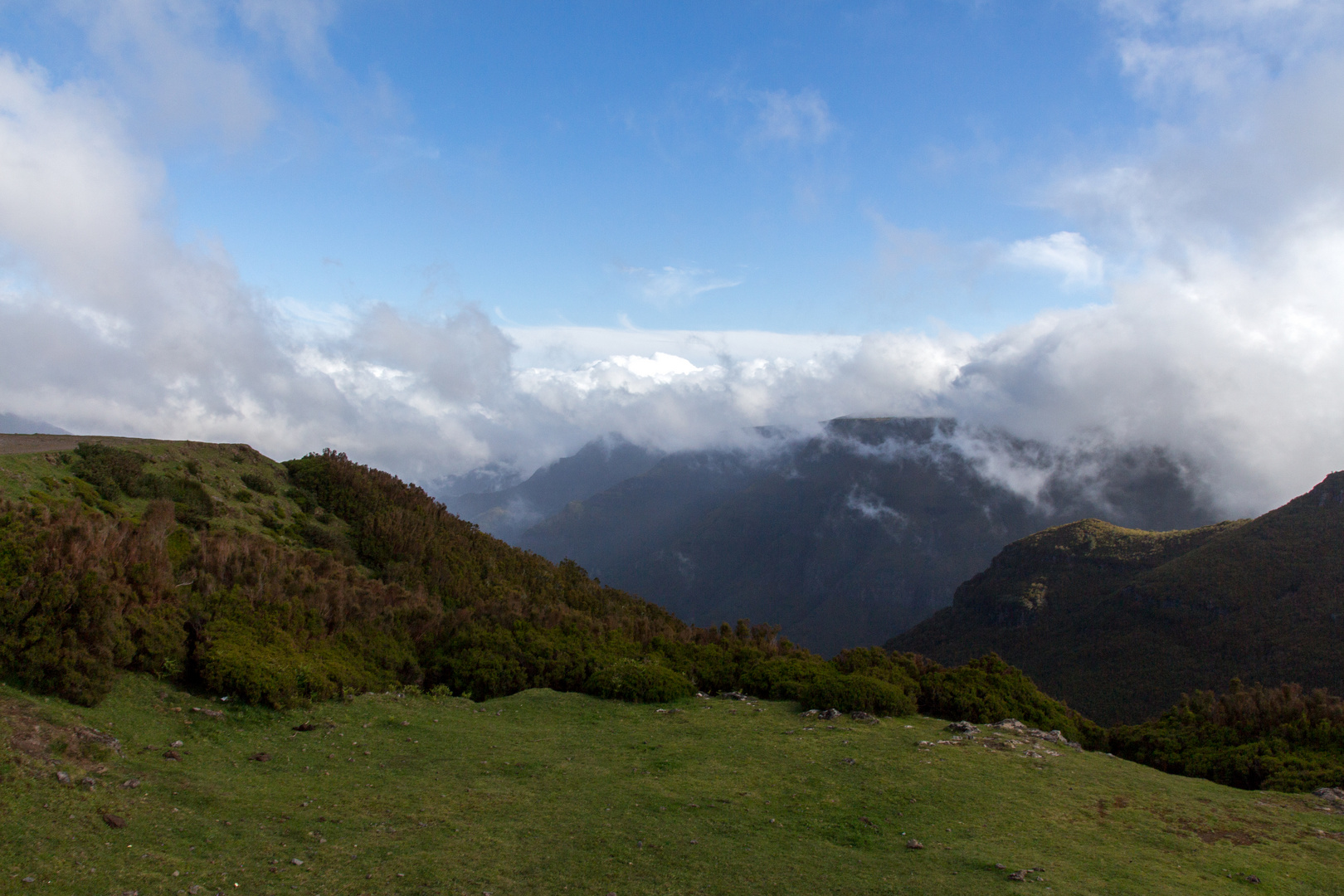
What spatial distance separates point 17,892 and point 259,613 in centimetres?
896

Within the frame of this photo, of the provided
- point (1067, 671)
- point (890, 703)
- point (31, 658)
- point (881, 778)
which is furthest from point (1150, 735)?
point (1067, 671)

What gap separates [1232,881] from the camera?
26.0 ft

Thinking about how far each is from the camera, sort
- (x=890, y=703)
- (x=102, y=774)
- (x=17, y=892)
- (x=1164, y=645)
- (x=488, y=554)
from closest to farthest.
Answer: (x=17, y=892)
(x=102, y=774)
(x=890, y=703)
(x=488, y=554)
(x=1164, y=645)

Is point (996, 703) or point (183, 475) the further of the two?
point (183, 475)

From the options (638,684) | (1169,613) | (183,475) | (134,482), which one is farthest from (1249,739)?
(1169,613)

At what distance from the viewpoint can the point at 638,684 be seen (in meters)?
16.0

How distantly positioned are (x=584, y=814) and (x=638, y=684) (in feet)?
23.5

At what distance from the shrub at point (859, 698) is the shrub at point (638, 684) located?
282 centimetres

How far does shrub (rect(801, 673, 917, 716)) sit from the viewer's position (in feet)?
51.4

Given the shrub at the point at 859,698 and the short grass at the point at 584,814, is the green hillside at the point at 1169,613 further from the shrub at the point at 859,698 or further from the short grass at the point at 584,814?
the short grass at the point at 584,814

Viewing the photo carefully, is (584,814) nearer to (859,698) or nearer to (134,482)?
(859,698)

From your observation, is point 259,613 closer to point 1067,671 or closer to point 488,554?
point 488,554

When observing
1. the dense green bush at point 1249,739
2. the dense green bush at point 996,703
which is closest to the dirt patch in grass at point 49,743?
the dense green bush at point 996,703

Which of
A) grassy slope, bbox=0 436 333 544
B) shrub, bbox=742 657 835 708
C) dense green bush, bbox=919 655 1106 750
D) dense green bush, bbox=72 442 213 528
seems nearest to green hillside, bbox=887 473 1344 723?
dense green bush, bbox=919 655 1106 750
